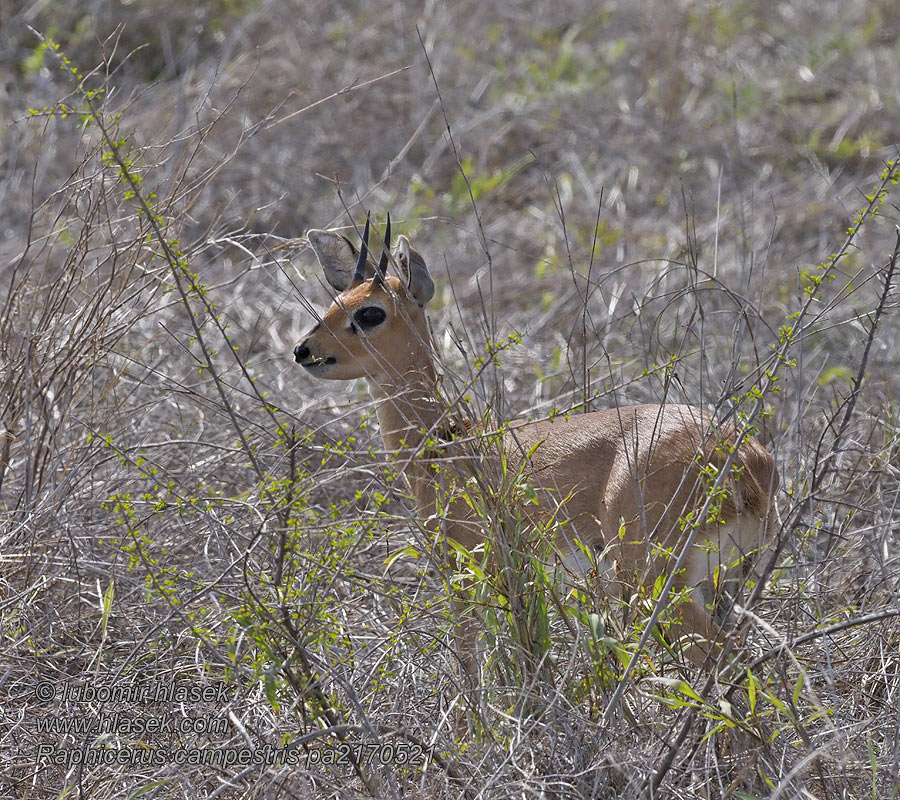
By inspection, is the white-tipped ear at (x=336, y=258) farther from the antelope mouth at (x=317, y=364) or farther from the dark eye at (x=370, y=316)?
the antelope mouth at (x=317, y=364)

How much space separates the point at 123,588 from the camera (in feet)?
14.3

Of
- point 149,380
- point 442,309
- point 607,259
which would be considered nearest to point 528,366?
point 442,309

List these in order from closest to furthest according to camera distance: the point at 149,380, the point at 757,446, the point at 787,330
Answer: the point at 787,330 → the point at 757,446 → the point at 149,380

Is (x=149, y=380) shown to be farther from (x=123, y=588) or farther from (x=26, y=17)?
(x=26, y=17)

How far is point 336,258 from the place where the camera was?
485 centimetres

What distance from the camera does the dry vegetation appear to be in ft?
10.5

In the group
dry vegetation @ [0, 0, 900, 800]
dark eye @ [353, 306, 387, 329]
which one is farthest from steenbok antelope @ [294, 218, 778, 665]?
dry vegetation @ [0, 0, 900, 800]

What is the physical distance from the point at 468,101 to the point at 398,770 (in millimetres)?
7100

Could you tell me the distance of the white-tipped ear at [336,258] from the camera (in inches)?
189

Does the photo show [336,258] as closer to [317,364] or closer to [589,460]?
[317,364]

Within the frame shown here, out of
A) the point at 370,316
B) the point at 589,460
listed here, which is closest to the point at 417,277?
the point at 370,316

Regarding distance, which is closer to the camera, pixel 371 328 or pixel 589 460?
pixel 589 460

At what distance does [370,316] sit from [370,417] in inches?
40.8

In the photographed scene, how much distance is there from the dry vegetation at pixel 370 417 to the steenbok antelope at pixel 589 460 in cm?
16
